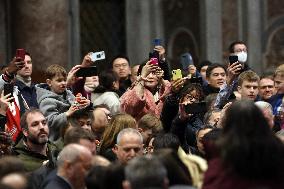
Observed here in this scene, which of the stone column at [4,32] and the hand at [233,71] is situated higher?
the stone column at [4,32]

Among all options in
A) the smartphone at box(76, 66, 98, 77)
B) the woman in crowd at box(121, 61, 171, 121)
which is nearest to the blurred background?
the smartphone at box(76, 66, 98, 77)

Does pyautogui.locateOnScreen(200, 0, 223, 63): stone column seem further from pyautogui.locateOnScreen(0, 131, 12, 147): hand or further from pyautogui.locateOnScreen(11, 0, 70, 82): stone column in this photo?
pyautogui.locateOnScreen(0, 131, 12, 147): hand

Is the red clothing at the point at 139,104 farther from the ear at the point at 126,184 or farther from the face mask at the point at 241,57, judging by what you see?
the ear at the point at 126,184

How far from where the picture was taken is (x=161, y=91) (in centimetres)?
1389

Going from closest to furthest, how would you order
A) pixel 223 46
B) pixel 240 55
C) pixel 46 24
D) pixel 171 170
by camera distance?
pixel 171 170
pixel 240 55
pixel 46 24
pixel 223 46

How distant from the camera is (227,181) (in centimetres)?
860

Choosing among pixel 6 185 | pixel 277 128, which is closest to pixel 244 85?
pixel 277 128

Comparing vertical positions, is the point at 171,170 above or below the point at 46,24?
below

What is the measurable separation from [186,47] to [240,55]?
4937 millimetres

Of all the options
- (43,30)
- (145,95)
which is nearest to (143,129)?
(145,95)

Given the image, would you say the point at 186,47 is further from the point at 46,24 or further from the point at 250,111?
the point at 250,111

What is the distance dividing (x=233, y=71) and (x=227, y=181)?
492cm

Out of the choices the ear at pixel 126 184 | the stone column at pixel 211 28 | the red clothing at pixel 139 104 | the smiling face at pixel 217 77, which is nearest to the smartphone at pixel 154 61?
the red clothing at pixel 139 104

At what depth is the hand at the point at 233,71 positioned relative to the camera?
13.4 meters
